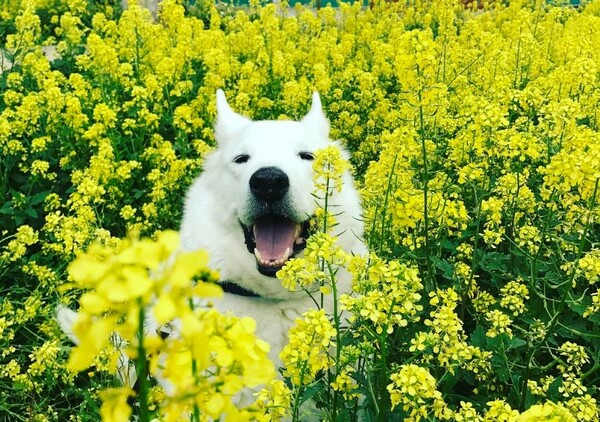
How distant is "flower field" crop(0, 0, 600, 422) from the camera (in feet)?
2.57

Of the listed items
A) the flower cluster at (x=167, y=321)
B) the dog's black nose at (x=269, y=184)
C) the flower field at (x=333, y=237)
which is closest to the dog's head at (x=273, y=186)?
the dog's black nose at (x=269, y=184)

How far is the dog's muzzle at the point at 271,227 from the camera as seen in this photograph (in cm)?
312

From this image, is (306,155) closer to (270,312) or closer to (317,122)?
(317,122)

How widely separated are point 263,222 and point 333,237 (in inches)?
55.3

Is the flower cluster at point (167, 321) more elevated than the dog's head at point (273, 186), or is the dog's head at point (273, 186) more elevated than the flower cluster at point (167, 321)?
the flower cluster at point (167, 321)

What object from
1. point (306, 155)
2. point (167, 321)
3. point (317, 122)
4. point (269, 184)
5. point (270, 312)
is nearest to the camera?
point (167, 321)

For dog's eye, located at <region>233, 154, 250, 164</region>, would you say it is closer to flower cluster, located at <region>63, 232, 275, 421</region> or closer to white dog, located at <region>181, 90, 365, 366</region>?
white dog, located at <region>181, 90, 365, 366</region>

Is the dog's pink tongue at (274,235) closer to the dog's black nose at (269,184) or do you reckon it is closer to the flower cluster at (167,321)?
the dog's black nose at (269,184)

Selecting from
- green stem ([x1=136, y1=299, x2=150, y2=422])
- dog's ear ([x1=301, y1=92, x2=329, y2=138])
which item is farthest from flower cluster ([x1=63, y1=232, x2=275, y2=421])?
dog's ear ([x1=301, y1=92, x2=329, y2=138])

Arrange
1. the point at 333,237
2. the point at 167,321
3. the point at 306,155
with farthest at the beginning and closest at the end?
1. the point at 306,155
2. the point at 333,237
3. the point at 167,321

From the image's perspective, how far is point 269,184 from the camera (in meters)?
3.11

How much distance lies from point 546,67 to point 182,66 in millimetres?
3293

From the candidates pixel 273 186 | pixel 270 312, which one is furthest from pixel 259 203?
pixel 270 312

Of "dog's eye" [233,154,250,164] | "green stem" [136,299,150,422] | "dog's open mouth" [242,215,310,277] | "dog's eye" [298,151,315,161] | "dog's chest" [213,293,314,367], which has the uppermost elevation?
"green stem" [136,299,150,422]
